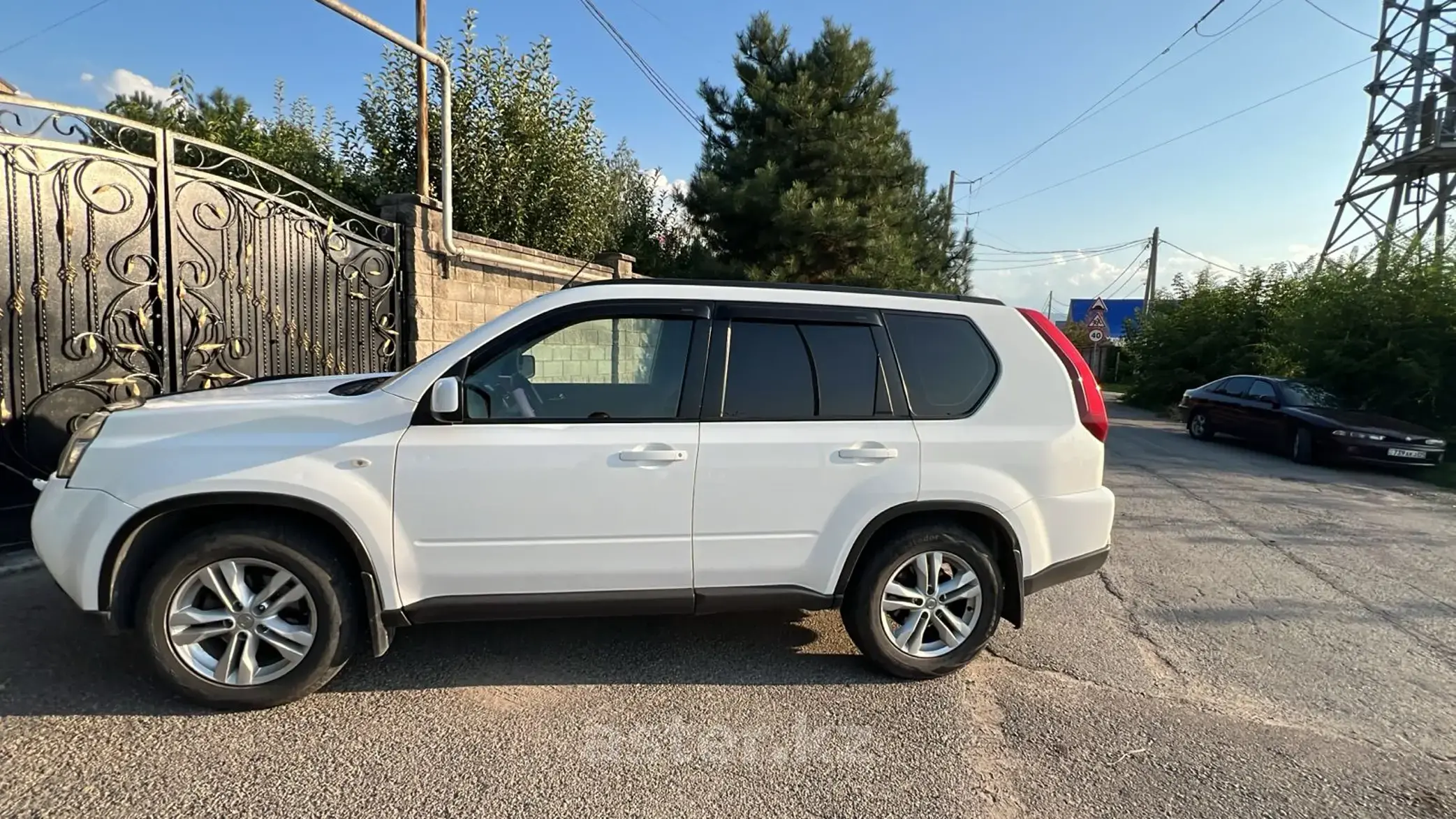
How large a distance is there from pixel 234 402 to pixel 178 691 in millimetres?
1203

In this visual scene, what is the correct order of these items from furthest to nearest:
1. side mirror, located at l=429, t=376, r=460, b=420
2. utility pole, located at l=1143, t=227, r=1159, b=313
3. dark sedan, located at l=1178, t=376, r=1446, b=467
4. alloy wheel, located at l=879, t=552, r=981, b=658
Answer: utility pole, located at l=1143, t=227, r=1159, b=313 < dark sedan, located at l=1178, t=376, r=1446, b=467 < alloy wheel, located at l=879, t=552, r=981, b=658 < side mirror, located at l=429, t=376, r=460, b=420

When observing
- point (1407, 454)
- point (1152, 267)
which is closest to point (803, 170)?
point (1407, 454)

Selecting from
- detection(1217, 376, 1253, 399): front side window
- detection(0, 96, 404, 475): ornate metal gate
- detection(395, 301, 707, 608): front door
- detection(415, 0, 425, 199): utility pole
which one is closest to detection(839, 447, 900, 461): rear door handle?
detection(395, 301, 707, 608): front door

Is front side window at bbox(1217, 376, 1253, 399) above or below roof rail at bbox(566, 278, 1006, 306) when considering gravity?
below

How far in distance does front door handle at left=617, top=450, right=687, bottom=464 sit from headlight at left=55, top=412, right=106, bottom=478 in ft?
6.99

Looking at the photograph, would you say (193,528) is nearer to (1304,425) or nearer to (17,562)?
(17,562)

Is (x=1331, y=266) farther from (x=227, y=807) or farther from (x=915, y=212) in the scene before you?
(x=227, y=807)

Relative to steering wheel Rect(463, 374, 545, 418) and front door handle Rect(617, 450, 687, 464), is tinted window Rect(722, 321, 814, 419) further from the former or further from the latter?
steering wheel Rect(463, 374, 545, 418)

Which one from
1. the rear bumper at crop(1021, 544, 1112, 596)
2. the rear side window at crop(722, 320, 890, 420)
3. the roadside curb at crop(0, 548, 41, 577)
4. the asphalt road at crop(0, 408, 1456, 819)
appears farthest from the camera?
the roadside curb at crop(0, 548, 41, 577)

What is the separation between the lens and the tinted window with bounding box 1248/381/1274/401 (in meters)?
12.9

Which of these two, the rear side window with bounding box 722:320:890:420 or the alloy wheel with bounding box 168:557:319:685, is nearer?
the alloy wheel with bounding box 168:557:319:685

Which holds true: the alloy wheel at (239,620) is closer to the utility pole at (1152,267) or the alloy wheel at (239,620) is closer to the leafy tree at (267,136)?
the leafy tree at (267,136)

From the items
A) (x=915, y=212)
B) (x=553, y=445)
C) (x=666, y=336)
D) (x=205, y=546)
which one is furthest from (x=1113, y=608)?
A: (x=915, y=212)

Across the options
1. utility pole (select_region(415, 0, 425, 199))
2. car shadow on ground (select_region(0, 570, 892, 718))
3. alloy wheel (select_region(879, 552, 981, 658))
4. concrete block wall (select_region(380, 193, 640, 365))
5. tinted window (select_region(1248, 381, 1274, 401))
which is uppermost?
utility pole (select_region(415, 0, 425, 199))
